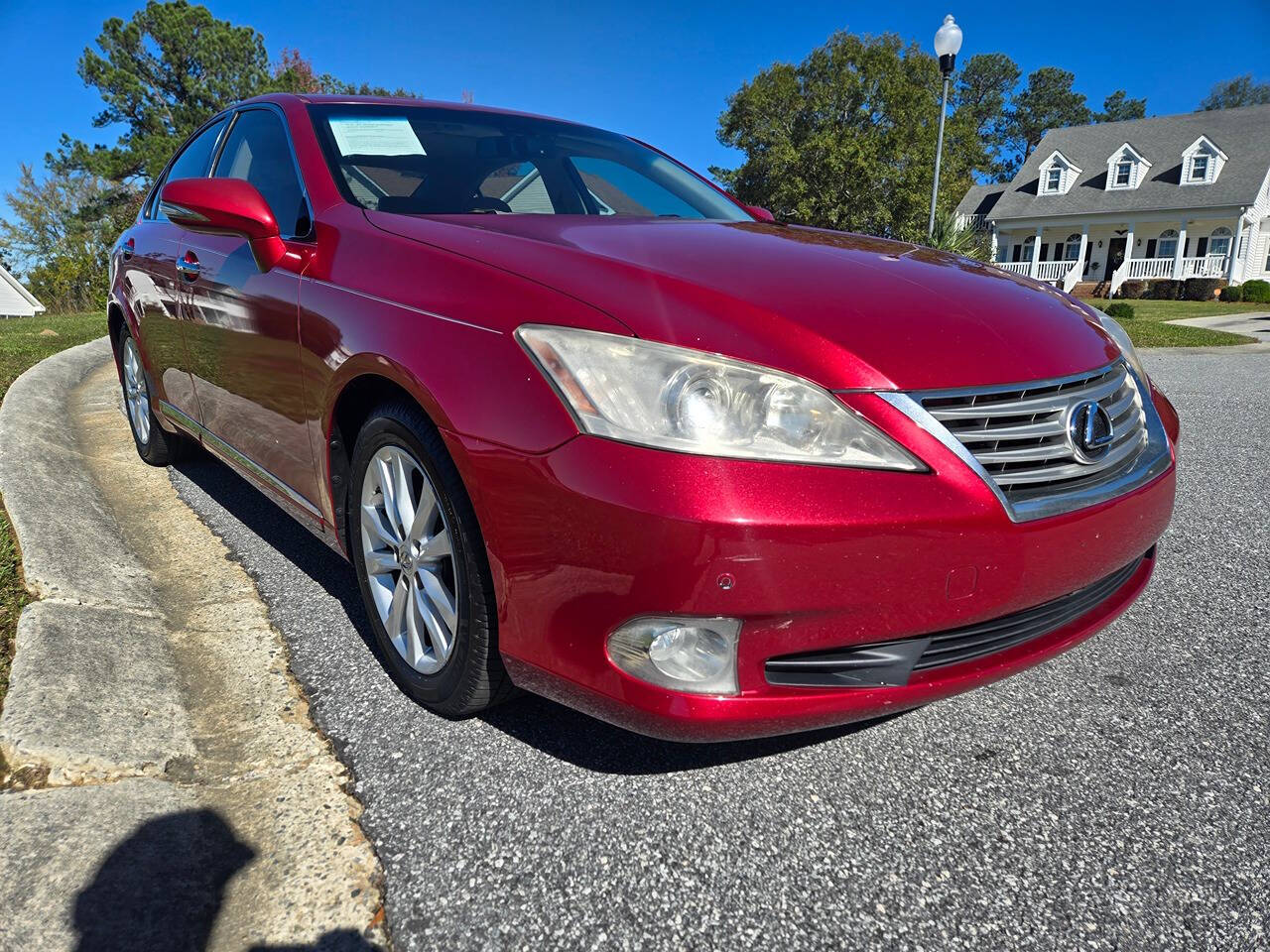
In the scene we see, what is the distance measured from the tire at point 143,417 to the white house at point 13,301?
13485mm

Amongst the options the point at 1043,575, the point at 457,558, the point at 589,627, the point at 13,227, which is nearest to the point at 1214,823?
the point at 1043,575

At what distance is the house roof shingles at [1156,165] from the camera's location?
115ft

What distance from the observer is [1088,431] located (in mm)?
1838

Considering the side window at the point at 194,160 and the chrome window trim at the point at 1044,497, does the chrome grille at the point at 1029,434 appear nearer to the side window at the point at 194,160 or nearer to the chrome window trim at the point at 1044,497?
the chrome window trim at the point at 1044,497

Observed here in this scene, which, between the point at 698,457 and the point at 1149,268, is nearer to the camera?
the point at 698,457

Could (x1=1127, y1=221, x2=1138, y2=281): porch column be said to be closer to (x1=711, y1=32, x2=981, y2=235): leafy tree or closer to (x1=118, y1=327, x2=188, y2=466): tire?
(x1=711, y1=32, x2=981, y2=235): leafy tree

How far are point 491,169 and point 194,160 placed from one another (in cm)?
192

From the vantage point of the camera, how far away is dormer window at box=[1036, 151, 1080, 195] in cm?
3981

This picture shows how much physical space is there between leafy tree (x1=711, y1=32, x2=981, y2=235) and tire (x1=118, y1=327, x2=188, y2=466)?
3043cm

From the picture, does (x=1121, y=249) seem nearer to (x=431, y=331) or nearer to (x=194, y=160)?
(x=194, y=160)

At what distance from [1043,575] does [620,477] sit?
2.94 ft

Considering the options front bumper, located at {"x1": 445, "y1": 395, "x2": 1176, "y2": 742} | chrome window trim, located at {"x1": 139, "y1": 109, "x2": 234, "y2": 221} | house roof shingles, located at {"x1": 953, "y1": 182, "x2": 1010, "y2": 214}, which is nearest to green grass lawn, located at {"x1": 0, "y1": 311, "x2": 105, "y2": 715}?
front bumper, located at {"x1": 445, "y1": 395, "x2": 1176, "y2": 742}

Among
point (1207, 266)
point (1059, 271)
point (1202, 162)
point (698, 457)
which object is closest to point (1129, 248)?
point (1059, 271)

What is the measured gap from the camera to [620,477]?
1536 millimetres
